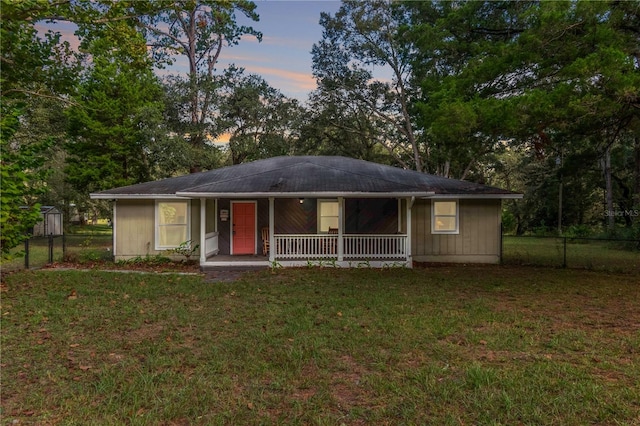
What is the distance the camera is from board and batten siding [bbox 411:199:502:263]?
12469mm

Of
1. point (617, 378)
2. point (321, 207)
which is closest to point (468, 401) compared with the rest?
point (617, 378)

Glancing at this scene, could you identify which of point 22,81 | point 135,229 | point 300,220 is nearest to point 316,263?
point 300,220

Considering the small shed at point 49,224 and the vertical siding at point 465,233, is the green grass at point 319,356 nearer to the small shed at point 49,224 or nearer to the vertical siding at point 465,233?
the vertical siding at point 465,233

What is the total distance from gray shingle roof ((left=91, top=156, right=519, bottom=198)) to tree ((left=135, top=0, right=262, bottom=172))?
862 cm

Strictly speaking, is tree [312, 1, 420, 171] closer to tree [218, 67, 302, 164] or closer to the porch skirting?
tree [218, 67, 302, 164]

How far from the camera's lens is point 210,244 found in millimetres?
12242

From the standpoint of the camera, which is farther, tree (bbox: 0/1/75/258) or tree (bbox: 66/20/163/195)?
tree (bbox: 66/20/163/195)

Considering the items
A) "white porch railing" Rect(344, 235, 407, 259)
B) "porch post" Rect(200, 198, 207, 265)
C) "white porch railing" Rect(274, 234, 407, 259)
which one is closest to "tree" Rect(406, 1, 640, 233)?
"white porch railing" Rect(344, 235, 407, 259)

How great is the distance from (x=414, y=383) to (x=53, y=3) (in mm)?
10940

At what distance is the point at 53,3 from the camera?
8.58 m

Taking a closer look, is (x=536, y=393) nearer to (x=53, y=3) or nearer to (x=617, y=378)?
(x=617, y=378)

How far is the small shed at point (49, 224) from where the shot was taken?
21078 mm

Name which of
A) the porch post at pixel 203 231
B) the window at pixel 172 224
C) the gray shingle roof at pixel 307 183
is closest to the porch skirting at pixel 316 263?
the porch post at pixel 203 231

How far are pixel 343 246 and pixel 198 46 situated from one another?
2224cm
